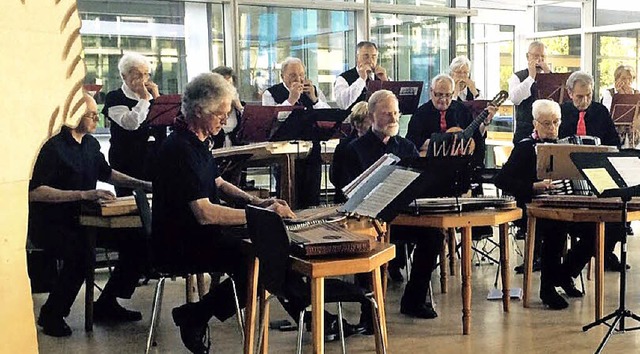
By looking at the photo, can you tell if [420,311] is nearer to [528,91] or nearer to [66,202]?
[66,202]

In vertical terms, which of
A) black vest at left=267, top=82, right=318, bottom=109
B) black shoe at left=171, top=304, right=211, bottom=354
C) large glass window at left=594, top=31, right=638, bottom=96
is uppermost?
large glass window at left=594, top=31, right=638, bottom=96

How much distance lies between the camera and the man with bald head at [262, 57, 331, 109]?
5.93 metres

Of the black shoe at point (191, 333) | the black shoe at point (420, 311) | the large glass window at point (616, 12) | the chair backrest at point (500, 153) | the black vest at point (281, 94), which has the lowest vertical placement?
the black shoe at point (420, 311)

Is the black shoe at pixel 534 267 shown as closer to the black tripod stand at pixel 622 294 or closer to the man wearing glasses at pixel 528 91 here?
the man wearing glasses at pixel 528 91

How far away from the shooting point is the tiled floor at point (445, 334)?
4.05 m

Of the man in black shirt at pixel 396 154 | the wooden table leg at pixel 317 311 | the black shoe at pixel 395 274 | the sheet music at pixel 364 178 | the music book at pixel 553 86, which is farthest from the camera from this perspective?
the music book at pixel 553 86

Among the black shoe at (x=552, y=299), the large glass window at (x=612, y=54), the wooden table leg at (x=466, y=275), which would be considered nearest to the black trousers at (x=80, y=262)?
the wooden table leg at (x=466, y=275)

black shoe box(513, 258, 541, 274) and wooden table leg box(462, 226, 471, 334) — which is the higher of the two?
wooden table leg box(462, 226, 471, 334)

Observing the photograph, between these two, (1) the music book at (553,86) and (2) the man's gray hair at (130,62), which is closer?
(2) the man's gray hair at (130,62)

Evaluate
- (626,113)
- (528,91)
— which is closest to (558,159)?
(528,91)

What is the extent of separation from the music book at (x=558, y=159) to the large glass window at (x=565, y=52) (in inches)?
261

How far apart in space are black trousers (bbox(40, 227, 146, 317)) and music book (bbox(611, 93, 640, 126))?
4.17 metres

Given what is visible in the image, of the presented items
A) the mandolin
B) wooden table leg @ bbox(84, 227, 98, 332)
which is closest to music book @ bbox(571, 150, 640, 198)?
the mandolin

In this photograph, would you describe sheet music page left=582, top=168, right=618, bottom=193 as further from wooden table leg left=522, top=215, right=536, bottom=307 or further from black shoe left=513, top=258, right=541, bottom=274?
black shoe left=513, top=258, right=541, bottom=274
